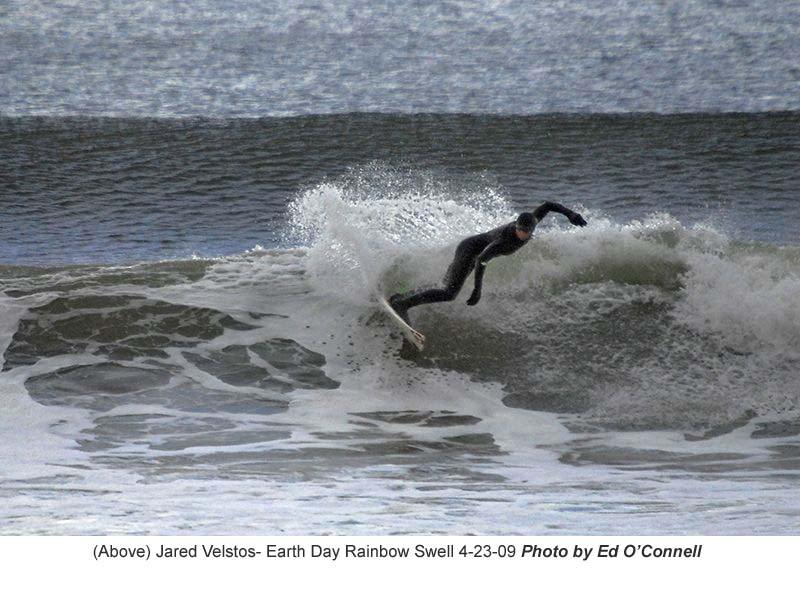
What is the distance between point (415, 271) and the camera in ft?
14.6

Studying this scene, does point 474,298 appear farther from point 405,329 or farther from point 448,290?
point 405,329

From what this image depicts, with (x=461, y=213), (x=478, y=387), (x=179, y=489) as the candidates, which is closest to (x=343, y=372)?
(x=478, y=387)

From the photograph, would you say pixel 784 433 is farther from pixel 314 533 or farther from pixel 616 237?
pixel 314 533

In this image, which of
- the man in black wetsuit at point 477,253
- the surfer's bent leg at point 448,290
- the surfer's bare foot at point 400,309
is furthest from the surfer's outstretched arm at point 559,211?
the surfer's bare foot at point 400,309

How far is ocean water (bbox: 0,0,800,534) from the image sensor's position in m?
2.62

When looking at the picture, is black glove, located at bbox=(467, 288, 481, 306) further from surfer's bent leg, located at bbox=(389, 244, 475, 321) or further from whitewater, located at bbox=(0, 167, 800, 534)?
whitewater, located at bbox=(0, 167, 800, 534)

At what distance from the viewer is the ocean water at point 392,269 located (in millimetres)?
2621

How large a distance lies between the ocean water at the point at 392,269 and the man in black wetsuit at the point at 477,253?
19 centimetres

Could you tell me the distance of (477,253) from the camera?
3.77 metres

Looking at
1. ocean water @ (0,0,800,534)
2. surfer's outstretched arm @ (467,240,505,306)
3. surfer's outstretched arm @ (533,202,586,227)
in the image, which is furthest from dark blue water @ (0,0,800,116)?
surfer's outstretched arm @ (533,202,586,227)

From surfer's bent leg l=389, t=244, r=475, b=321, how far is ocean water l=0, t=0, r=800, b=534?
0.15 m

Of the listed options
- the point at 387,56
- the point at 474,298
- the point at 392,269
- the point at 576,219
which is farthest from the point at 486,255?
the point at 387,56

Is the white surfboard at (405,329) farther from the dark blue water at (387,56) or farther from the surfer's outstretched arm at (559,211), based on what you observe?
the dark blue water at (387,56)

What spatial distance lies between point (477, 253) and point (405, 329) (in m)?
0.42
